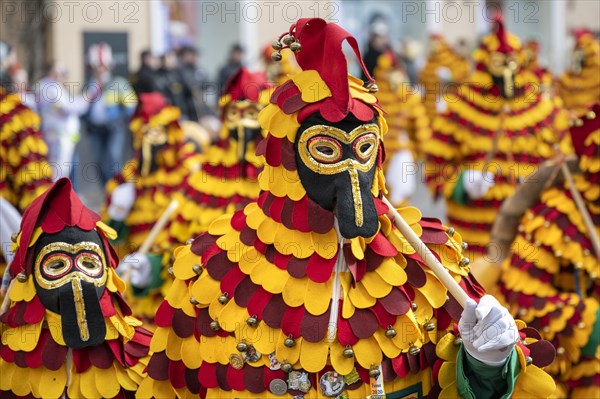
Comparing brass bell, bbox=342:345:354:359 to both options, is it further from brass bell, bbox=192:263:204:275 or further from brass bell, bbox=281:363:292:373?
brass bell, bbox=192:263:204:275

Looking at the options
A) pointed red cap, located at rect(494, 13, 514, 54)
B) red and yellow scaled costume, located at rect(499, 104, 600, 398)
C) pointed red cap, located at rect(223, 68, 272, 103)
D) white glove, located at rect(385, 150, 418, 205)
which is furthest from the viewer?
white glove, located at rect(385, 150, 418, 205)

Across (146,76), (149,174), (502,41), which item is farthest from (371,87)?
(146,76)

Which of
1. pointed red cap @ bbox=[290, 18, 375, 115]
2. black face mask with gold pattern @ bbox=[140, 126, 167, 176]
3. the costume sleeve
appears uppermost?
pointed red cap @ bbox=[290, 18, 375, 115]

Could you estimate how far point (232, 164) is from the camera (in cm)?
560

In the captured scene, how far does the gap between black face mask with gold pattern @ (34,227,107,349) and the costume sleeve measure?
122 cm

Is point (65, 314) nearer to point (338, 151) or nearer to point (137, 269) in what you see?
point (338, 151)

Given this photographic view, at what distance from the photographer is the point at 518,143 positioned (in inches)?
260

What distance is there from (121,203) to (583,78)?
551 cm

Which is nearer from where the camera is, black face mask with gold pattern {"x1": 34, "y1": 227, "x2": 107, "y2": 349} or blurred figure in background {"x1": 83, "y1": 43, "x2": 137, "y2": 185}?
black face mask with gold pattern {"x1": 34, "y1": 227, "x2": 107, "y2": 349}

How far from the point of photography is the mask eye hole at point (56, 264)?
3492 mm

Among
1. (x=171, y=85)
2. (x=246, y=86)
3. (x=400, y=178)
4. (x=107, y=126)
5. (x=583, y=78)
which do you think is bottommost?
(x=400, y=178)

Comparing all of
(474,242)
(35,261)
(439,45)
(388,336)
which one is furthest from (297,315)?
(439,45)

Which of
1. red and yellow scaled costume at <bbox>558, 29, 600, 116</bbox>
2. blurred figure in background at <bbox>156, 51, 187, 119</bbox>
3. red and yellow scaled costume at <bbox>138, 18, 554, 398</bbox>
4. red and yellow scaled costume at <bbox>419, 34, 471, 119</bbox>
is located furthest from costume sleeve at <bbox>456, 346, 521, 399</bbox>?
red and yellow scaled costume at <bbox>419, 34, 471, 119</bbox>

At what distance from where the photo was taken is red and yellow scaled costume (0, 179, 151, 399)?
3.49m
